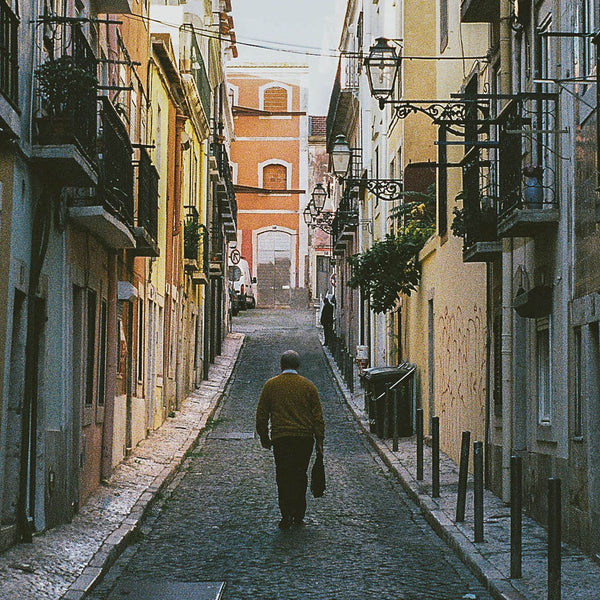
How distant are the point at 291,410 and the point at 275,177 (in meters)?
53.9

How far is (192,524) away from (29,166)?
171 inches

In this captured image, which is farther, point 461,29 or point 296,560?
point 461,29

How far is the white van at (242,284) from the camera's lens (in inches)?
2154

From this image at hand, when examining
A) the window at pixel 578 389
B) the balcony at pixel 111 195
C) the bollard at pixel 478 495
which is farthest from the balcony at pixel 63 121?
the window at pixel 578 389

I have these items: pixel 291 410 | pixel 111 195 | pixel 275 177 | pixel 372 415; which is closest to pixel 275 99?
pixel 275 177

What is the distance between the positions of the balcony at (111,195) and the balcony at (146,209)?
4.00 ft

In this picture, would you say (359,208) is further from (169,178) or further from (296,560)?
(296,560)

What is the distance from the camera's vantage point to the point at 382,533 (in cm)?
1262

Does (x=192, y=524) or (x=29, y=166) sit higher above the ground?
(x=29, y=166)

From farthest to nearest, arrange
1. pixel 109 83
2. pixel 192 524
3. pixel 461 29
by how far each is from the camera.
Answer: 1. pixel 461 29
2. pixel 109 83
3. pixel 192 524

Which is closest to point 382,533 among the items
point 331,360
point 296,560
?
point 296,560

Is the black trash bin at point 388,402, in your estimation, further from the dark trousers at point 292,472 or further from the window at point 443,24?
the dark trousers at point 292,472

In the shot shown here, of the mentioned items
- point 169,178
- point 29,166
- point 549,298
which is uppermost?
point 169,178

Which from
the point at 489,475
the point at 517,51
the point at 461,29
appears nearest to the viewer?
the point at 517,51
